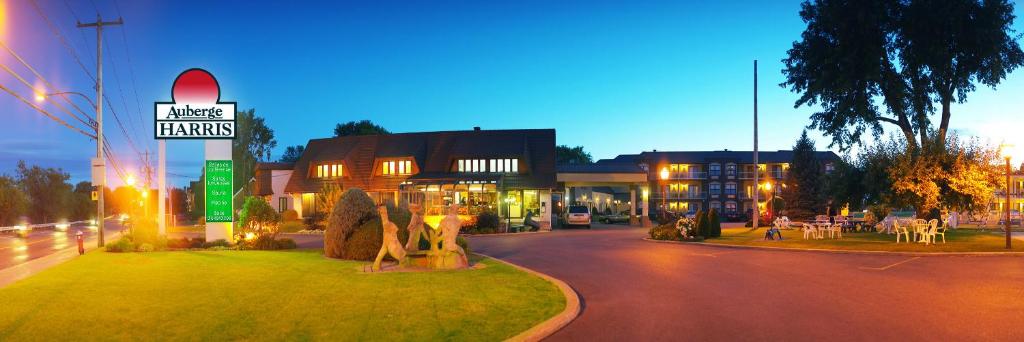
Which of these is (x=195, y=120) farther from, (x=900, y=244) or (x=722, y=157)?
(x=722, y=157)

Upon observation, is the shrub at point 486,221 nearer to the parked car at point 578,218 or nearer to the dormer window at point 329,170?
the parked car at point 578,218

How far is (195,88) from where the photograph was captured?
23.8 m

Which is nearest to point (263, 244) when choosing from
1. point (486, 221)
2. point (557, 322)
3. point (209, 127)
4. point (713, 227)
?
point (209, 127)

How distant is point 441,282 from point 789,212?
4958 centimetres

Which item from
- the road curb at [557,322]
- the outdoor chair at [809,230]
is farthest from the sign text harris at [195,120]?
the outdoor chair at [809,230]

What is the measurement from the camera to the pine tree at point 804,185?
56500 mm


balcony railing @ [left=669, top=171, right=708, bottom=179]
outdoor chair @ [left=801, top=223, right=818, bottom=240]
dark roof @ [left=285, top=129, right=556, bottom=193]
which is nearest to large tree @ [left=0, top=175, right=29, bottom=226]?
dark roof @ [left=285, top=129, right=556, bottom=193]

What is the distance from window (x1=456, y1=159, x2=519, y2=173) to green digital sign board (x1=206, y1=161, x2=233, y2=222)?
80.5 feet

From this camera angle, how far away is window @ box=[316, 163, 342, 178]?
174 feet

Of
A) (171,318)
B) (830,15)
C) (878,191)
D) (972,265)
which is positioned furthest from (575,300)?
(830,15)

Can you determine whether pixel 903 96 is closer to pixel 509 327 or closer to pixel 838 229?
pixel 838 229

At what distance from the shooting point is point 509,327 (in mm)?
9266

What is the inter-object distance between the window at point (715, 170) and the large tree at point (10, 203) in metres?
76.2

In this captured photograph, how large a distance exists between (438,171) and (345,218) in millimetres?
29458
